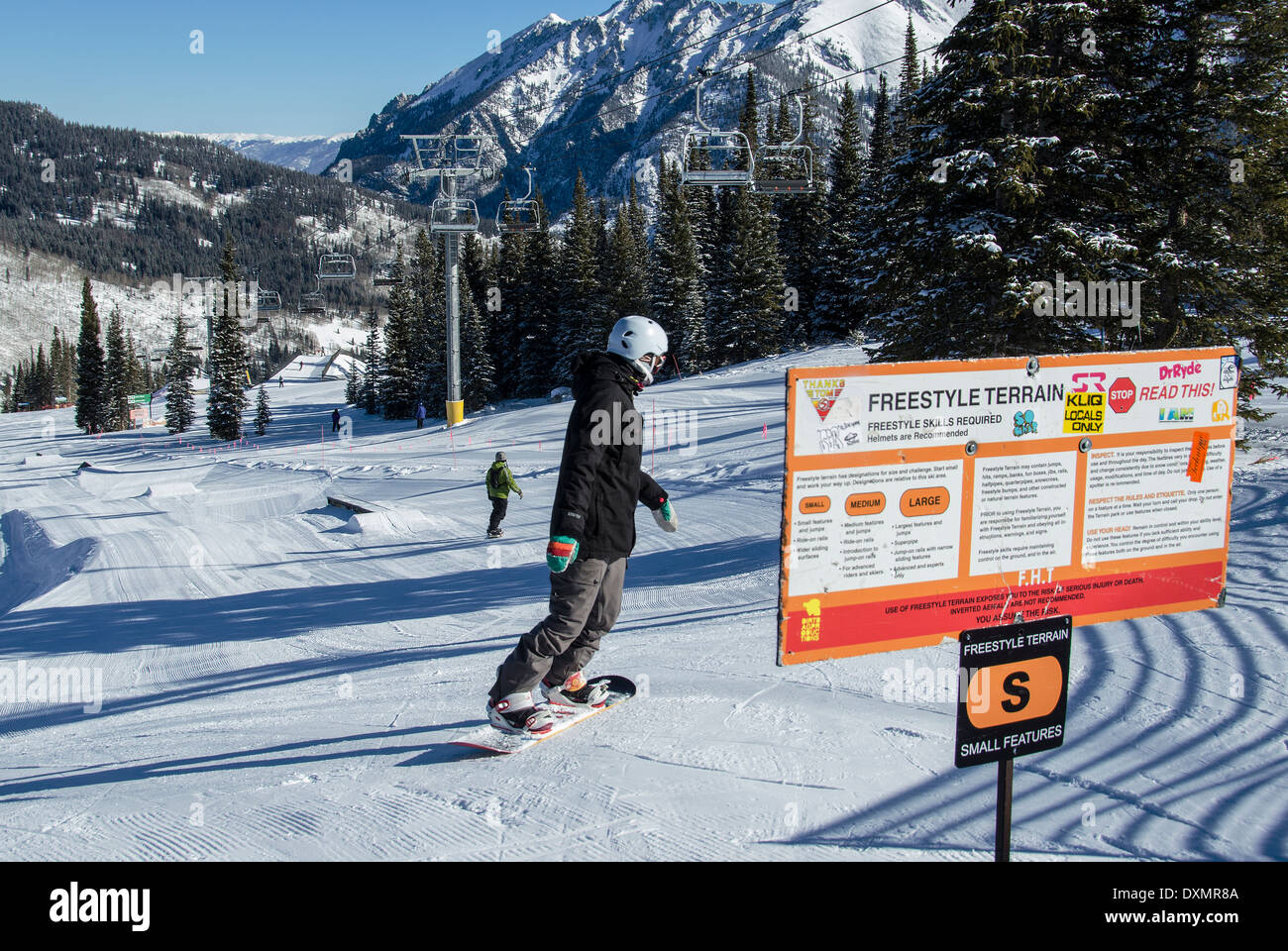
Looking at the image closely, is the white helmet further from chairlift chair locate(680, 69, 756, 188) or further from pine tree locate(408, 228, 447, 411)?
pine tree locate(408, 228, 447, 411)

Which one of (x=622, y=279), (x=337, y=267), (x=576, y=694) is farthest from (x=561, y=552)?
(x=622, y=279)

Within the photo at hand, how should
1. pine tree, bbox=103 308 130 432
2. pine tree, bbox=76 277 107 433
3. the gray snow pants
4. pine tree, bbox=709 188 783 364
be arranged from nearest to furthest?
the gray snow pants → pine tree, bbox=709 188 783 364 → pine tree, bbox=76 277 107 433 → pine tree, bbox=103 308 130 432

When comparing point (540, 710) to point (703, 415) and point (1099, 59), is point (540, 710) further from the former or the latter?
point (703, 415)

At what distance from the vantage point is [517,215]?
113 feet

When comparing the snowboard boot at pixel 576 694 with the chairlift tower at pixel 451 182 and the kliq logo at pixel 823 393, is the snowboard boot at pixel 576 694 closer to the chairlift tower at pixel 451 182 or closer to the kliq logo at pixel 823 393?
the kliq logo at pixel 823 393

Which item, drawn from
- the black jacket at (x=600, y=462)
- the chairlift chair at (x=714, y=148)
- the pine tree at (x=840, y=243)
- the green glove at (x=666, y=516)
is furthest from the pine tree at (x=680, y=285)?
the black jacket at (x=600, y=462)

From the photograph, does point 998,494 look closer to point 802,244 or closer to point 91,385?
point 802,244

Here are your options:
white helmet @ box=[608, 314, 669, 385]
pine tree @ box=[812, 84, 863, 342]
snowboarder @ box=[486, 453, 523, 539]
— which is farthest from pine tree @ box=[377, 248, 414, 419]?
white helmet @ box=[608, 314, 669, 385]

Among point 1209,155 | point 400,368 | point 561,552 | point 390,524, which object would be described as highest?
point 1209,155

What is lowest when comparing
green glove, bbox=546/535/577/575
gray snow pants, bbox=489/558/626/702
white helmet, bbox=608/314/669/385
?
gray snow pants, bbox=489/558/626/702

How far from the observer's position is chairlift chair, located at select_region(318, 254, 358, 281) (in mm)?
37844

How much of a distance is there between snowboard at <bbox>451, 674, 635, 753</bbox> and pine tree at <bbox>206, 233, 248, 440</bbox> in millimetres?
57017

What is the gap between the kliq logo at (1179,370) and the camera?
12.5 feet

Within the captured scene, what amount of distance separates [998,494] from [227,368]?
5934cm
